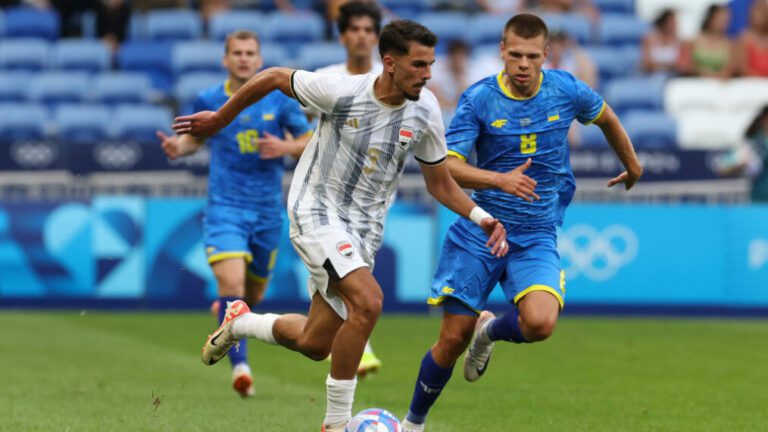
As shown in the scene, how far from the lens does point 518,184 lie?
7562 mm

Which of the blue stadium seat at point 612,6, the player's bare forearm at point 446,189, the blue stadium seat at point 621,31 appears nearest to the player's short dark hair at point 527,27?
the player's bare forearm at point 446,189

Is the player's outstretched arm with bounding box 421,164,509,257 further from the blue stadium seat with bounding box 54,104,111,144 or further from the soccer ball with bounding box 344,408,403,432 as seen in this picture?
the blue stadium seat with bounding box 54,104,111,144

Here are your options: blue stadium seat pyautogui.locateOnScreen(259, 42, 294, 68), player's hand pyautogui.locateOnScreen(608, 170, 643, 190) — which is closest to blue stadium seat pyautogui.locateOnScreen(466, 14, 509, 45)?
blue stadium seat pyautogui.locateOnScreen(259, 42, 294, 68)

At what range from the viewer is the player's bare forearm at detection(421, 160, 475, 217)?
25.1ft

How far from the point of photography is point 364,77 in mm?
7469

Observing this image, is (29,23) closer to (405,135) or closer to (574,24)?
(574,24)

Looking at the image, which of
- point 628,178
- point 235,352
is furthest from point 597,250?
point 628,178

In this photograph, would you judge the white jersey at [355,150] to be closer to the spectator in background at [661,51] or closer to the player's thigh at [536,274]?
the player's thigh at [536,274]

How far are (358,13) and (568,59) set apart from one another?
8957 millimetres

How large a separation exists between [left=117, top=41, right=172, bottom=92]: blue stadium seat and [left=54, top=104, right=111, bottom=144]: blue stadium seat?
160 centimetres

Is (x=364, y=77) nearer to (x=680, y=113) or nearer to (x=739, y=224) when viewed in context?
(x=739, y=224)

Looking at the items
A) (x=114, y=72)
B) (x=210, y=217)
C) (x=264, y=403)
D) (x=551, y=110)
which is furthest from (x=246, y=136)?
(x=114, y=72)

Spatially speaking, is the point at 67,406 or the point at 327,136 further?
the point at 67,406

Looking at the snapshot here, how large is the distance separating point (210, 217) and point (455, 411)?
259 centimetres
